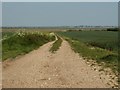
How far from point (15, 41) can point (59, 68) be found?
2313 cm

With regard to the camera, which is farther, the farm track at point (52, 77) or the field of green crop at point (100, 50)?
the field of green crop at point (100, 50)

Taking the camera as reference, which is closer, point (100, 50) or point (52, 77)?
point (52, 77)

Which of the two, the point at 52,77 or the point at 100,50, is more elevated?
the point at 52,77

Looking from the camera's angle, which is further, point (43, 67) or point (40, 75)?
point (43, 67)

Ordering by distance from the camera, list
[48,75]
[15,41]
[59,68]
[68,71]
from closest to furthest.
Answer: [48,75]
[68,71]
[59,68]
[15,41]

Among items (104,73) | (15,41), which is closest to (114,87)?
(104,73)

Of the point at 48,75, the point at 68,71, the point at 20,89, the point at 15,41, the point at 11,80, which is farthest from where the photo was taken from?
the point at 15,41

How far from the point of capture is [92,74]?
16969 mm

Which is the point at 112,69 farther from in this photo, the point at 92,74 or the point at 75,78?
the point at 75,78

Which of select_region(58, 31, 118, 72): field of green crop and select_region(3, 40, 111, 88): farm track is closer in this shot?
select_region(3, 40, 111, 88): farm track

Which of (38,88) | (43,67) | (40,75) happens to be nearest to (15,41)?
(43,67)

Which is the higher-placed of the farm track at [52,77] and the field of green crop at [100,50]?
the farm track at [52,77]

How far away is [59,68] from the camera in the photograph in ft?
63.6

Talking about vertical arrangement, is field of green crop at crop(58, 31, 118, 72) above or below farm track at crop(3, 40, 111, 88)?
below
